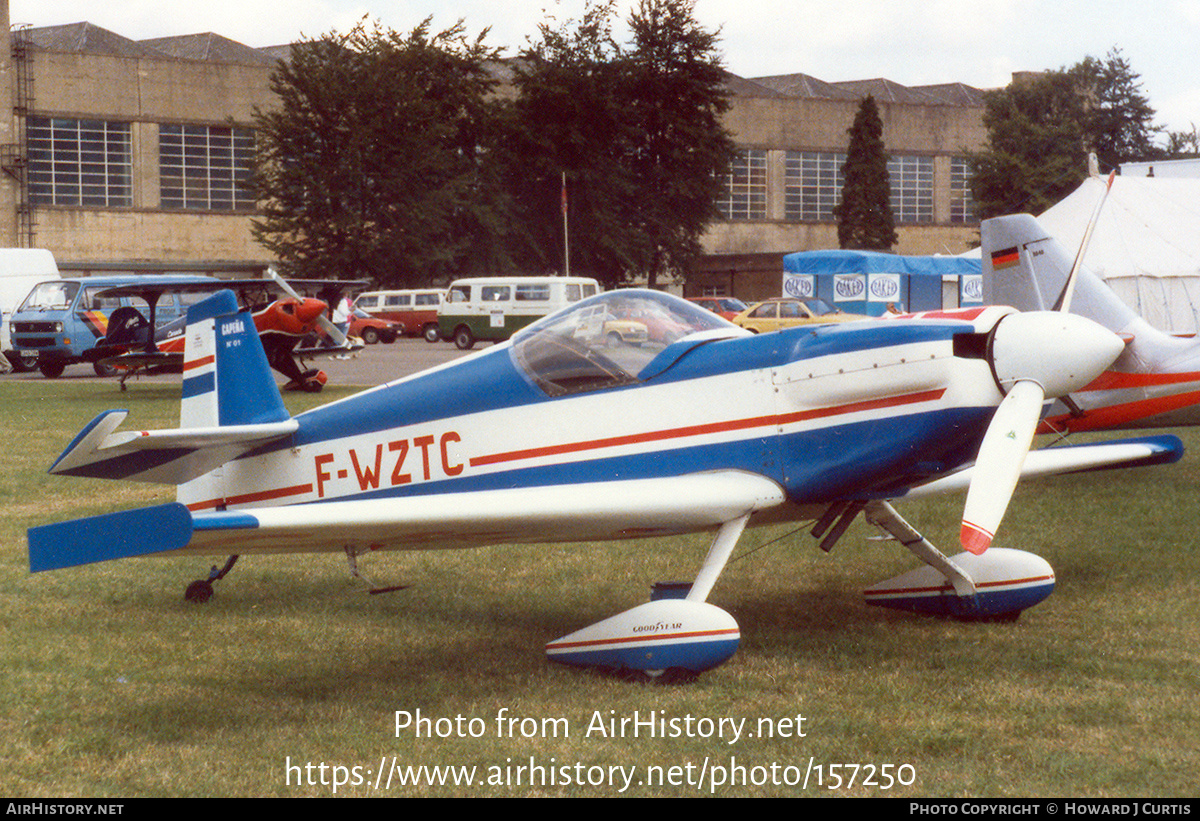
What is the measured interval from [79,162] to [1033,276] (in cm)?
5142

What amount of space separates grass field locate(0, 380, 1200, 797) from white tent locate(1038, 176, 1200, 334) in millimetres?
12998

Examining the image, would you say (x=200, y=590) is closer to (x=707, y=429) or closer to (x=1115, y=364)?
(x=707, y=429)

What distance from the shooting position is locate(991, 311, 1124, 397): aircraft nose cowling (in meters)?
5.25

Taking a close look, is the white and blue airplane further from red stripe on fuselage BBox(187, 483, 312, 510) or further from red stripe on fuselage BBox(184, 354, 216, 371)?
red stripe on fuselage BBox(184, 354, 216, 371)

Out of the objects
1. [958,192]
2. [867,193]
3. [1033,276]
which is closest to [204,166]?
[867,193]

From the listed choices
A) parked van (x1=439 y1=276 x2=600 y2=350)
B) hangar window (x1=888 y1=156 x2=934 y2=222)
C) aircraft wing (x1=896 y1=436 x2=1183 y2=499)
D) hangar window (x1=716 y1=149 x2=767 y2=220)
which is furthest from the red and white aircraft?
hangar window (x1=888 y1=156 x2=934 y2=222)

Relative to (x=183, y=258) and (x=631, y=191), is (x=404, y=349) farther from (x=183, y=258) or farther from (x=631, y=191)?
(x=183, y=258)

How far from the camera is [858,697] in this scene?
17.1 ft

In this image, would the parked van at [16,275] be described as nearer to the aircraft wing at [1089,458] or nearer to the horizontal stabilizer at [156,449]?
the horizontal stabilizer at [156,449]

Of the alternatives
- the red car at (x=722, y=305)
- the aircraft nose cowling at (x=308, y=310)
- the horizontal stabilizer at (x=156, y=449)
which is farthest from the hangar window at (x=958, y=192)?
the horizontal stabilizer at (x=156, y=449)

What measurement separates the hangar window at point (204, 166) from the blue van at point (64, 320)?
29.5m

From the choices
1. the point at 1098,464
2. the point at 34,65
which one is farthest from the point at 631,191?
the point at 1098,464

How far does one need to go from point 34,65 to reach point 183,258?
9924mm

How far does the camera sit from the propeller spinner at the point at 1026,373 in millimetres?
5133
